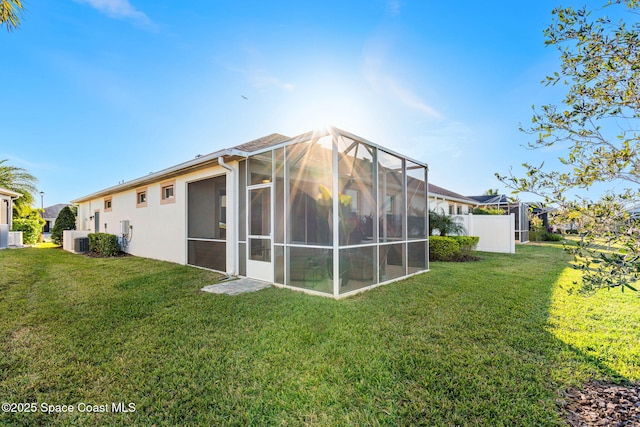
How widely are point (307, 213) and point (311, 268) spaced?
1.19m

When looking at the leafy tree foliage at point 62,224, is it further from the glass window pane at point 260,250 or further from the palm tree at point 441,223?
the palm tree at point 441,223

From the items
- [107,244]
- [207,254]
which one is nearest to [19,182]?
[107,244]

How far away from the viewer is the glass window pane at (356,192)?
5.80m

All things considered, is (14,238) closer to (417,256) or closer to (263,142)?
(263,142)

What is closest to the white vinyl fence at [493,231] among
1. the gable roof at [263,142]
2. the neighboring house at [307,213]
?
the neighboring house at [307,213]

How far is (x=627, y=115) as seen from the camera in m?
2.11

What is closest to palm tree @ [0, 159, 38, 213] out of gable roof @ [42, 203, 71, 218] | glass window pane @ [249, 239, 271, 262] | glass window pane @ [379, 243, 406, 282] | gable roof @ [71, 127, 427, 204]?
gable roof @ [71, 127, 427, 204]

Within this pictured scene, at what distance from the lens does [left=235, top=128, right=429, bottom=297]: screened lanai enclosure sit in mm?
5750

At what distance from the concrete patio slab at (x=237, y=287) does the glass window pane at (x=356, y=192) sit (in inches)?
92.3

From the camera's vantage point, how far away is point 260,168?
7.20 metres

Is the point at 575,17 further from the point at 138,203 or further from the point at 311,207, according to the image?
the point at 138,203

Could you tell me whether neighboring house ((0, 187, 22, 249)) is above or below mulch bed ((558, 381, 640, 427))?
above

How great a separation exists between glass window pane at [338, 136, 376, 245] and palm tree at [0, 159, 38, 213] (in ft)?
103

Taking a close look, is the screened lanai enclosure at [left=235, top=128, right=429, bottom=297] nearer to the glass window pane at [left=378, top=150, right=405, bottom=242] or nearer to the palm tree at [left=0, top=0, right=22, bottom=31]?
the glass window pane at [left=378, top=150, right=405, bottom=242]
